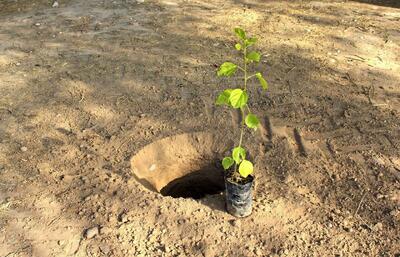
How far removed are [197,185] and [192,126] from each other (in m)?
0.55

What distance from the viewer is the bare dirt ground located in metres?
3.04

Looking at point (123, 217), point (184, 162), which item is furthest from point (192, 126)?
point (123, 217)

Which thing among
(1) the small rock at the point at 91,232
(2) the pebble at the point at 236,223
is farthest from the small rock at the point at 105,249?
(2) the pebble at the point at 236,223

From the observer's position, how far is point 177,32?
19.9 ft

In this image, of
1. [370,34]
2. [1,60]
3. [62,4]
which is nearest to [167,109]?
[1,60]

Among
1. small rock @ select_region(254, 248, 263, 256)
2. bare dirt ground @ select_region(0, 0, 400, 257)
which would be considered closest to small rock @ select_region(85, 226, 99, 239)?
bare dirt ground @ select_region(0, 0, 400, 257)

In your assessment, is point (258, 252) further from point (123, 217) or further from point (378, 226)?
point (123, 217)

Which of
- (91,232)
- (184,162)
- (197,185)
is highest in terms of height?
(91,232)

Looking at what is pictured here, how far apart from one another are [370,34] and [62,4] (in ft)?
16.0

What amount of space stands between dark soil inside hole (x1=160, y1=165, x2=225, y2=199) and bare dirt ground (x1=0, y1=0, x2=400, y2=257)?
0.41 metres

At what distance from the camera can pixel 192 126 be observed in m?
4.09

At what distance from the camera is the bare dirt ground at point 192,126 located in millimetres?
3039

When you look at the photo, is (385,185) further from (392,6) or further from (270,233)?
(392,6)

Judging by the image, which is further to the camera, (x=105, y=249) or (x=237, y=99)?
(x=105, y=249)
